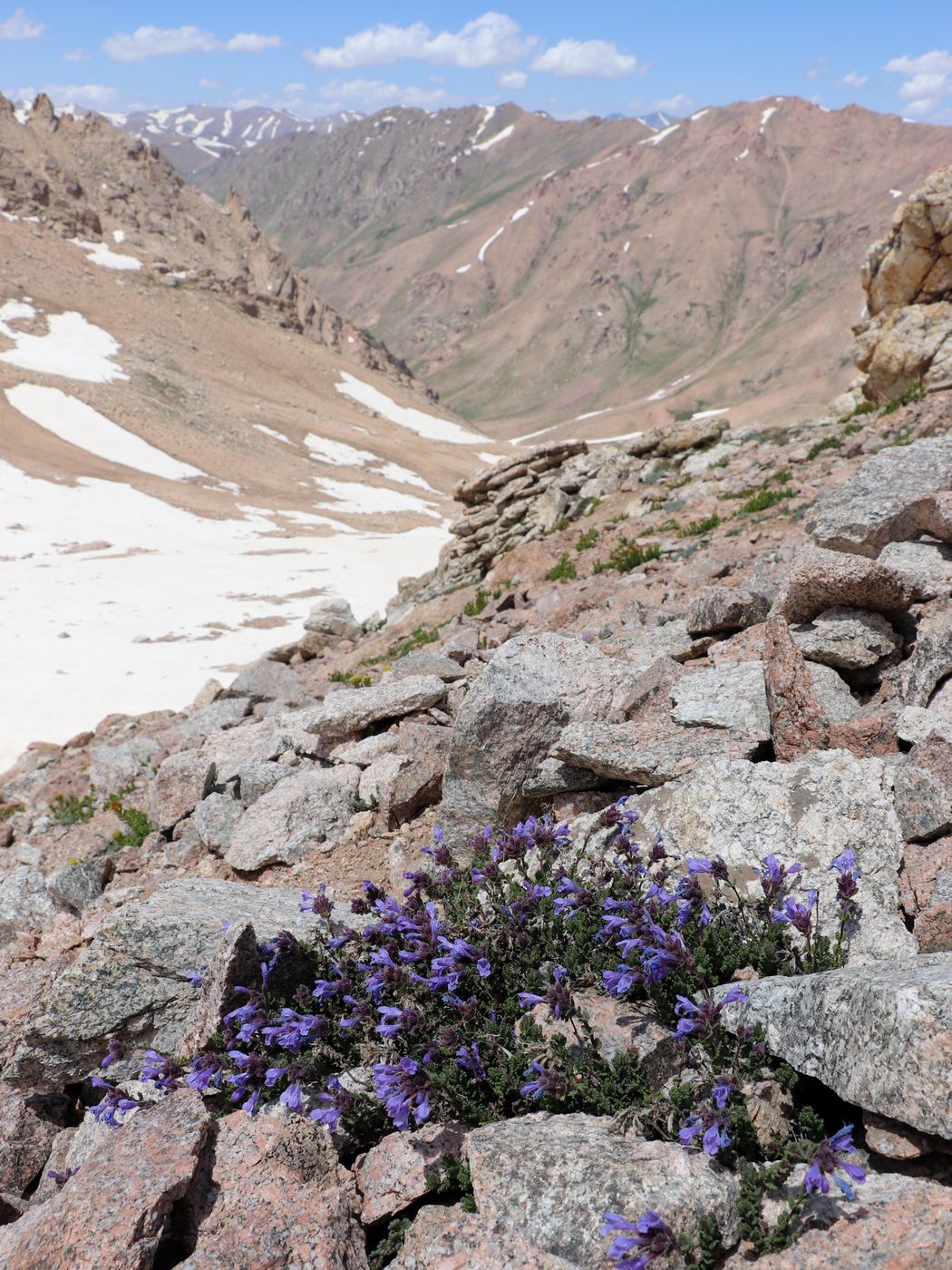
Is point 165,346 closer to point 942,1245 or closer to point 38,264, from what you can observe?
point 38,264

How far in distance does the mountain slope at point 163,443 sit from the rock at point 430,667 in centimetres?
1039

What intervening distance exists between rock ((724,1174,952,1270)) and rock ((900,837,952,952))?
1.11 meters

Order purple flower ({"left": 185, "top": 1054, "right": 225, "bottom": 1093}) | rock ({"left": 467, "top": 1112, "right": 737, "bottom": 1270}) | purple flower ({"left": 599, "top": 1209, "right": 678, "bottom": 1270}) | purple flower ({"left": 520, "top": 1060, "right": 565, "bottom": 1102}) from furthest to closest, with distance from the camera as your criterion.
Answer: purple flower ({"left": 185, "top": 1054, "right": 225, "bottom": 1093}), purple flower ({"left": 520, "top": 1060, "right": 565, "bottom": 1102}), rock ({"left": 467, "top": 1112, "right": 737, "bottom": 1270}), purple flower ({"left": 599, "top": 1209, "right": 678, "bottom": 1270})

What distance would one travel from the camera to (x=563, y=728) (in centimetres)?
593

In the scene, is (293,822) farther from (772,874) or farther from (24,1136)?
(772,874)

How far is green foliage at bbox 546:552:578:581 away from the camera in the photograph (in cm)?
1455

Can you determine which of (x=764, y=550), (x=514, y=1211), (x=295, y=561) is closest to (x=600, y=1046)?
(x=514, y=1211)

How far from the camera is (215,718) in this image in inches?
491

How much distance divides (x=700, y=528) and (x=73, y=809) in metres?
10.7

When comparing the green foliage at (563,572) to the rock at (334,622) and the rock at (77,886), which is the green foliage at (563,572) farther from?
the rock at (77,886)

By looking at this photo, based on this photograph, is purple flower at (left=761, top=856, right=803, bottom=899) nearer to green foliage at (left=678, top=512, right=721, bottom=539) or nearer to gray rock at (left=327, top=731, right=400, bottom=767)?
gray rock at (left=327, top=731, right=400, bottom=767)

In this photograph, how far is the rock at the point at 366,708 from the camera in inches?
334

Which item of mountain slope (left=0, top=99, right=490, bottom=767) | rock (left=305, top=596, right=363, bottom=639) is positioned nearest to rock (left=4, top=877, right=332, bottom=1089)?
rock (left=305, top=596, right=363, bottom=639)

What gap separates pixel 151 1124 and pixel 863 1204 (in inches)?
122
